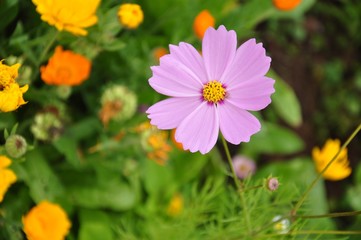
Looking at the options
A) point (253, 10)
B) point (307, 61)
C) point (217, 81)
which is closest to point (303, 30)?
point (307, 61)

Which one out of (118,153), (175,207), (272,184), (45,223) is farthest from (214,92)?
(175,207)

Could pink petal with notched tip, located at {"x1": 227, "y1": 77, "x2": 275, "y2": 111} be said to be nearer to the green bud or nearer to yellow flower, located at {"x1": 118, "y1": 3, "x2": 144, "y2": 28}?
yellow flower, located at {"x1": 118, "y1": 3, "x2": 144, "y2": 28}

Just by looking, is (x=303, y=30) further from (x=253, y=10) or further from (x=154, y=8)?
(x=154, y=8)

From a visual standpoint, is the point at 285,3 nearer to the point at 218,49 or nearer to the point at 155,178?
the point at 218,49

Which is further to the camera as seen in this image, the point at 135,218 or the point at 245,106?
the point at 135,218

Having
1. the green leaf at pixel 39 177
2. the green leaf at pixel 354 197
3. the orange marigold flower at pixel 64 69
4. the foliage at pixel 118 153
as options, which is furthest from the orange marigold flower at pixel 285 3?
the green leaf at pixel 354 197

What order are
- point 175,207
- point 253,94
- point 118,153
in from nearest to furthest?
point 253,94, point 118,153, point 175,207

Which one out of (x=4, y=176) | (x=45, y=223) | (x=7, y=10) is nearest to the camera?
(x=4, y=176)

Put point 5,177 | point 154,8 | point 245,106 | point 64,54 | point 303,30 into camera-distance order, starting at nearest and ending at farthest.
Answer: point 245,106
point 5,177
point 64,54
point 154,8
point 303,30

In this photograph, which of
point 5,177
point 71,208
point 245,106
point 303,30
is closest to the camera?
point 245,106
